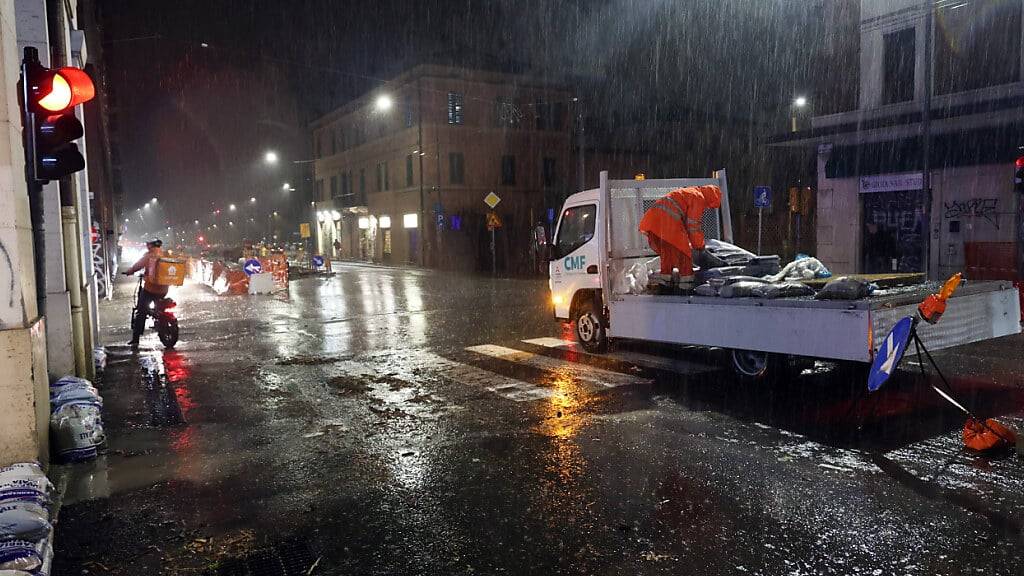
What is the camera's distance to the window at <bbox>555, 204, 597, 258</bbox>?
33.5ft

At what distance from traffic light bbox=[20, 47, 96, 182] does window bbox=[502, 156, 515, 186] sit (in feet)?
124

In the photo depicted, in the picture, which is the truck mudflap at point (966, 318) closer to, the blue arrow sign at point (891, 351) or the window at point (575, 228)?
the blue arrow sign at point (891, 351)

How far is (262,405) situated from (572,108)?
39.6 meters

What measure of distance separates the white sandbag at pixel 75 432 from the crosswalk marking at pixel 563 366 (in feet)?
17.2

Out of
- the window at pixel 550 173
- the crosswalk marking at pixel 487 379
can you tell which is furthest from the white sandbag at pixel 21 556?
the window at pixel 550 173

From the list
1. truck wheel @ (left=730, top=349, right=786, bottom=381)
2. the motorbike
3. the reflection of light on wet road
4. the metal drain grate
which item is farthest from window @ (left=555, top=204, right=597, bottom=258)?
the metal drain grate

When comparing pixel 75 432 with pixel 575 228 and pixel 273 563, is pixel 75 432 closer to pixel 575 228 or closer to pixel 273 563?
pixel 273 563

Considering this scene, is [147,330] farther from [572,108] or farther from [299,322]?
[572,108]

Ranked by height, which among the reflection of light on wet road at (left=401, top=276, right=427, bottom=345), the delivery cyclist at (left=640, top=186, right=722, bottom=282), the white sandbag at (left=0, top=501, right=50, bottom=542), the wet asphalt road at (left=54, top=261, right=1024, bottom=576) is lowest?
the wet asphalt road at (left=54, top=261, right=1024, bottom=576)

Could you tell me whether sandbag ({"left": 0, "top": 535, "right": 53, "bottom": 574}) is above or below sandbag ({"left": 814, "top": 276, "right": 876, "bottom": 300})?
below

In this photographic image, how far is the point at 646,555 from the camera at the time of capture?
3912 millimetres

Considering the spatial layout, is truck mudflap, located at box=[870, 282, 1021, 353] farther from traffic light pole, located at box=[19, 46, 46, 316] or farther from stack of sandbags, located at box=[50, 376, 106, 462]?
traffic light pole, located at box=[19, 46, 46, 316]

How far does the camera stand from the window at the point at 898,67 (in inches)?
798

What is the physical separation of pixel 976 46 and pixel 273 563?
71.9ft
